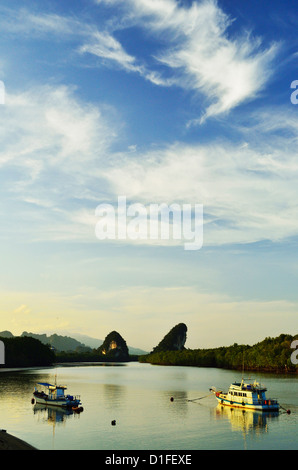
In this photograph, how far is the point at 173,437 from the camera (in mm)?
59812

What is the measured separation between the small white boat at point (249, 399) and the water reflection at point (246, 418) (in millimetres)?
997

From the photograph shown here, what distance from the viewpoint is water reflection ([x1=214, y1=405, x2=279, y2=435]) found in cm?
6769

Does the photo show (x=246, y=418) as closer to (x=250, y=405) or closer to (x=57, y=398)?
(x=250, y=405)

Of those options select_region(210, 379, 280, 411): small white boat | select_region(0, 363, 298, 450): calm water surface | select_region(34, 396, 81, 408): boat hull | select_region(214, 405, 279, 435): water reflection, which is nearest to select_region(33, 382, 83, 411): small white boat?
select_region(34, 396, 81, 408): boat hull

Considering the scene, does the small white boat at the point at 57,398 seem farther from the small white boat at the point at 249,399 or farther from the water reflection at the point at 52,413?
the small white boat at the point at 249,399

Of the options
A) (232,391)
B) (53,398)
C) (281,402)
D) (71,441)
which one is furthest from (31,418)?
(281,402)

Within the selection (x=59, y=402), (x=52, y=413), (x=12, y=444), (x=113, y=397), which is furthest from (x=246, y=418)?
(x=12, y=444)

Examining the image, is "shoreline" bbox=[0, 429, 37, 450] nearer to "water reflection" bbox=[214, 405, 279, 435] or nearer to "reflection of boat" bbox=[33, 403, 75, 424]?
"reflection of boat" bbox=[33, 403, 75, 424]

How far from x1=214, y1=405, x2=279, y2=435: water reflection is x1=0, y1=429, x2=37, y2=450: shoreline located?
31528mm

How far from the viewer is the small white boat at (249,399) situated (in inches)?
3328

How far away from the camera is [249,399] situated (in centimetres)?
8681

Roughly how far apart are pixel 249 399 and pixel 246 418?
28.9 feet
